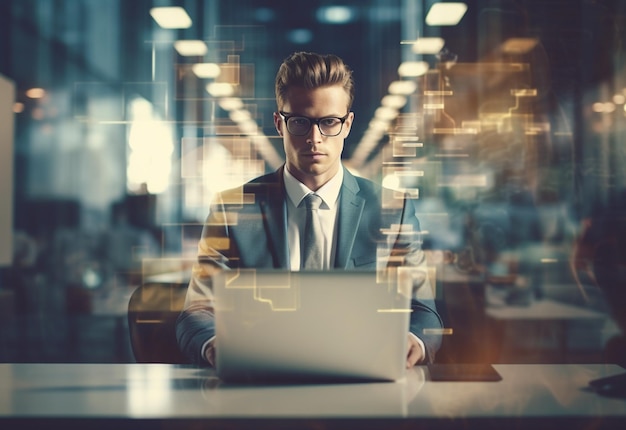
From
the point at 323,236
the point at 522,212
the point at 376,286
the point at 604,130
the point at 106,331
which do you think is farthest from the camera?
the point at 522,212

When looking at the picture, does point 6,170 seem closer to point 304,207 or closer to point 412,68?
point 412,68

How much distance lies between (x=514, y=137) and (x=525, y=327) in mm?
2337

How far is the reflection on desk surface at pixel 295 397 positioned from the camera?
1094mm

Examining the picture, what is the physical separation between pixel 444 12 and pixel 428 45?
411mm

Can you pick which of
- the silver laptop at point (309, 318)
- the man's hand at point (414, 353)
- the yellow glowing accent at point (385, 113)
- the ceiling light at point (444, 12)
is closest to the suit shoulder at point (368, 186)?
the man's hand at point (414, 353)

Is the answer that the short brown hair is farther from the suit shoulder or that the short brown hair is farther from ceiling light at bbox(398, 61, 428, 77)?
ceiling light at bbox(398, 61, 428, 77)

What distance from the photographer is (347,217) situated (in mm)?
2193

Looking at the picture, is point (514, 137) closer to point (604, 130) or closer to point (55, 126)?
point (604, 130)

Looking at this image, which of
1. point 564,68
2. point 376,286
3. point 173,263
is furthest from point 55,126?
point 376,286

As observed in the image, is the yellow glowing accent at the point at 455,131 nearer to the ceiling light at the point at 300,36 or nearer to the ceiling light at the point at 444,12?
the ceiling light at the point at 444,12

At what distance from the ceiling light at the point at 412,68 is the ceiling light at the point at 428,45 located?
153 millimetres

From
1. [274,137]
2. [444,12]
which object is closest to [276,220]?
[444,12]

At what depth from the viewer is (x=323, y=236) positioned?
2.20 m

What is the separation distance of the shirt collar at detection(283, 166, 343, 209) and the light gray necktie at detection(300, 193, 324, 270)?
0.8 inches
